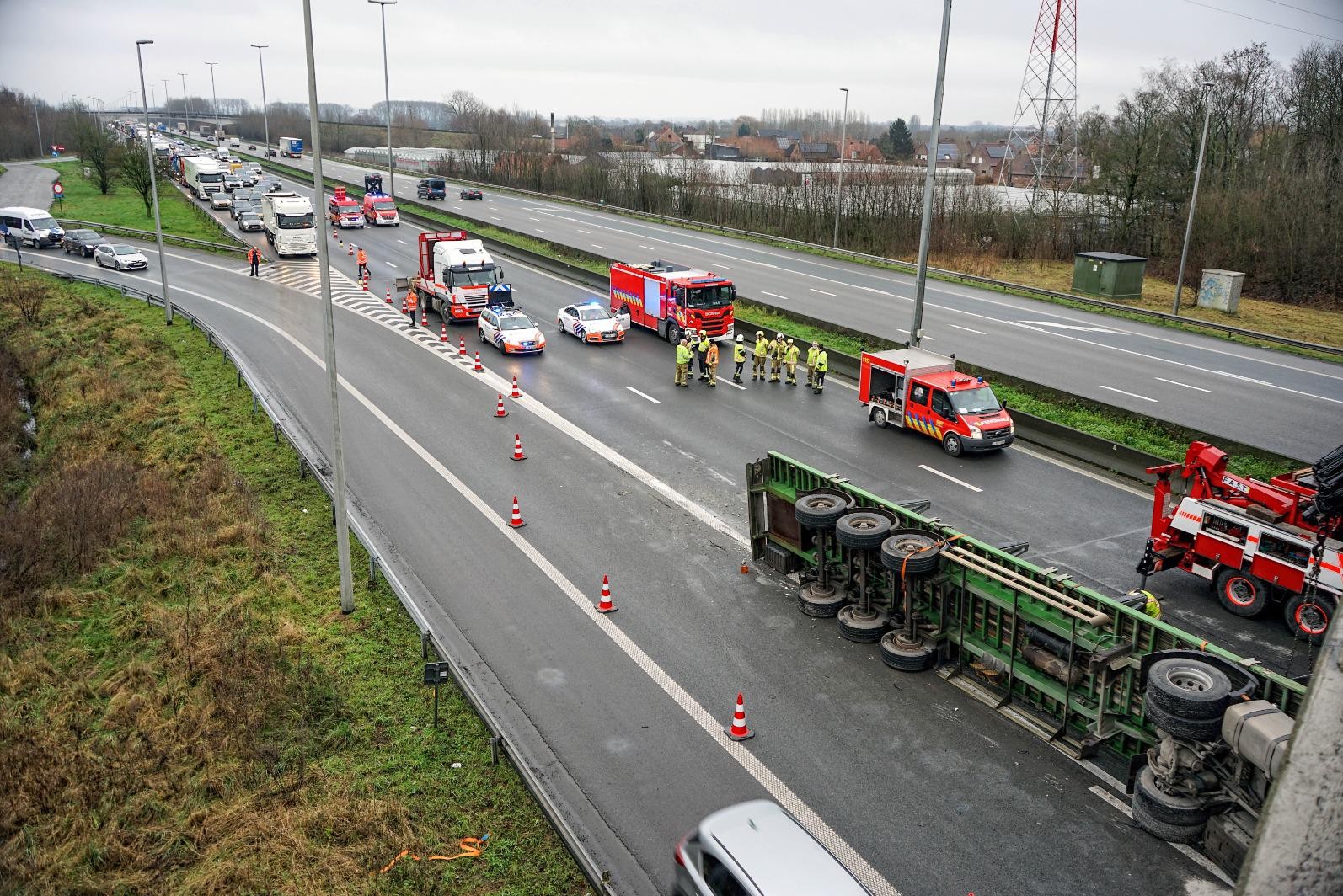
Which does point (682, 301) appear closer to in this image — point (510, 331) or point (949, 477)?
point (510, 331)

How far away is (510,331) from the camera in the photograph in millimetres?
30703

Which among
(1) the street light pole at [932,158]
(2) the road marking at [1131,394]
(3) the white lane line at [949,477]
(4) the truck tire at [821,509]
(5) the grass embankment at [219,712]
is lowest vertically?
(5) the grass embankment at [219,712]

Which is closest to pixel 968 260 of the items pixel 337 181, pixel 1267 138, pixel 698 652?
pixel 1267 138

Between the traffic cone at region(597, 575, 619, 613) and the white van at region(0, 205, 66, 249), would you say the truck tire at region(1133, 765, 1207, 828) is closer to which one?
the traffic cone at region(597, 575, 619, 613)

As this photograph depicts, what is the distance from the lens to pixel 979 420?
21203 mm

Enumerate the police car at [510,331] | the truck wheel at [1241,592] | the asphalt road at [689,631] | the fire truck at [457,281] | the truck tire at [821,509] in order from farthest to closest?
the fire truck at [457,281] → the police car at [510,331] → the truck tire at [821,509] → the truck wheel at [1241,592] → the asphalt road at [689,631]

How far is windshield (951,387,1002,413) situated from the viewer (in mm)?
21516

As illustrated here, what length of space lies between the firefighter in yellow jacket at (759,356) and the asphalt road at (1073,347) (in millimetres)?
6565

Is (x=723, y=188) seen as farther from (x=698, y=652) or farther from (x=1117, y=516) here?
(x=698, y=652)

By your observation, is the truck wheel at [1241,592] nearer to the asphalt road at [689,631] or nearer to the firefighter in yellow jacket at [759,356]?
the asphalt road at [689,631]

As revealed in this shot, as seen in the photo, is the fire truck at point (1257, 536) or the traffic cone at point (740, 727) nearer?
the traffic cone at point (740, 727)

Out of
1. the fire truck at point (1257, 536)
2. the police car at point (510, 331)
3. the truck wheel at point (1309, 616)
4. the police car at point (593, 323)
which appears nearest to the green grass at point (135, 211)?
the police car at point (510, 331)

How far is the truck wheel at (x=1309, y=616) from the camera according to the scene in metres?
13.0

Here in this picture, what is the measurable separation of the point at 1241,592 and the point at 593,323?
2198 cm
